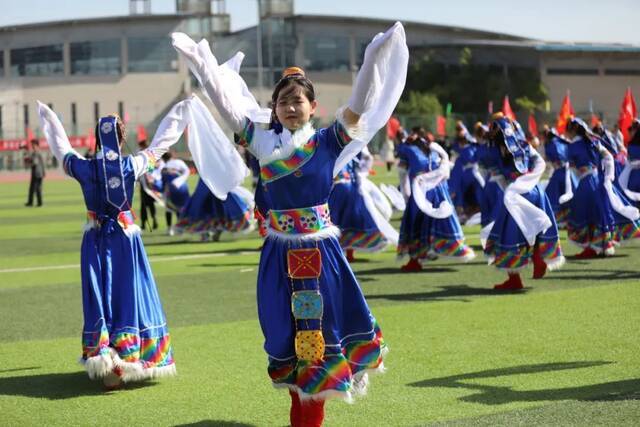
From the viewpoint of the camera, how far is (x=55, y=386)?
8164mm

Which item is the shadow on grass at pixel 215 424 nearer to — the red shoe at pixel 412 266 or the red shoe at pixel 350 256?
the red shoe at pixel 412 266

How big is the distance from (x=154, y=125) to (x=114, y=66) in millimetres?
8595

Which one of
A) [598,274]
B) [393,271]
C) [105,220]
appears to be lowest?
[393,271]

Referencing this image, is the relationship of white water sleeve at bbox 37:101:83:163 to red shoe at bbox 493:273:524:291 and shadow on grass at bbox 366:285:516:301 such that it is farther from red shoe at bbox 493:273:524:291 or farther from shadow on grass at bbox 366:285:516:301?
red shoe at bbox 493:273:524:291

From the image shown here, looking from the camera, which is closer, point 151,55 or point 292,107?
point 292,107

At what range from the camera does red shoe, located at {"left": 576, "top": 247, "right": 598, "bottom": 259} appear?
15368 mm

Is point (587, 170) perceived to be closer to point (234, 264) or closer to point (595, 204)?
point (595, 204)

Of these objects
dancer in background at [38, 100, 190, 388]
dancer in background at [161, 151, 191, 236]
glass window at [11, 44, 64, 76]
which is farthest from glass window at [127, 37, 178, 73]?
dancer in background at [38, 100, 190, 388]

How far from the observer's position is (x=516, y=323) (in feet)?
33.0

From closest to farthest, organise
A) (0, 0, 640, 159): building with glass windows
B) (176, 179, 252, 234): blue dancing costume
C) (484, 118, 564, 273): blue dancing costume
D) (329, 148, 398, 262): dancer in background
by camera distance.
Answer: (484, 118, 564, 273): blue dancing costume < (329, 148, 398, 262): dancer in background < (176, 179, 252, 234): blue dancing costume < (0, 0, 640, 159): building with glass windows

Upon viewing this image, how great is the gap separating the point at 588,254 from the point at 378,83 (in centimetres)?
982

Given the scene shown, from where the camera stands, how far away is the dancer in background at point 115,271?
8047 mm

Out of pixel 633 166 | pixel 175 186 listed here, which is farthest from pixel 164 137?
pixel 175 186

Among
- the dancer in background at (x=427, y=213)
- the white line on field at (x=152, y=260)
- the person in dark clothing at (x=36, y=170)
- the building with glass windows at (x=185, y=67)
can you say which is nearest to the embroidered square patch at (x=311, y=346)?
the dancer in background at (x=427, y=213)
